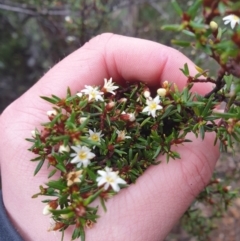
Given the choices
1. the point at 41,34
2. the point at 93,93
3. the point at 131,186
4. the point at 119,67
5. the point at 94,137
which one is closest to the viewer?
the point at 94,137

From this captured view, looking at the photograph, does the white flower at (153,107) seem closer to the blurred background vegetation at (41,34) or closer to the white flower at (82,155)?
the white flower at (82,155)

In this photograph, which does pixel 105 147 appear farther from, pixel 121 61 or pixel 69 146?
pixel 121 61

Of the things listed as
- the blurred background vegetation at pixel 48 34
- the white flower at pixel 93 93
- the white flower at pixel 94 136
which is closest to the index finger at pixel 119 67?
the white flower at pixel 93 93

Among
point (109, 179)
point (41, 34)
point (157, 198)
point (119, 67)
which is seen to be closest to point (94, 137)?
point (109, 179)

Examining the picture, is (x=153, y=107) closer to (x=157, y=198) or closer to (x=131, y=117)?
(x=131, y=117)

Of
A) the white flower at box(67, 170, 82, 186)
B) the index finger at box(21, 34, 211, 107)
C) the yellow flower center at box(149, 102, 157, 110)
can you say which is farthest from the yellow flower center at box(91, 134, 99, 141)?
the index finger at box(21, 34, 211, 107)

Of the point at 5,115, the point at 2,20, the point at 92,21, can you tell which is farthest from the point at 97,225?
the point at 2,20

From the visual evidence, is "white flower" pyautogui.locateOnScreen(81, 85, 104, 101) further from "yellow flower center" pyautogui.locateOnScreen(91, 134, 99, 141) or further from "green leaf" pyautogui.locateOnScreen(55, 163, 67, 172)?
"green leaf" pyautogui.locateOnScreen(55, 163, 67, 172)
